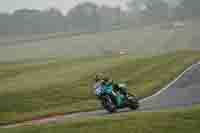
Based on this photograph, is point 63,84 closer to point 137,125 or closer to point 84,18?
point 137,125

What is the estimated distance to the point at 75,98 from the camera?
1125 inches

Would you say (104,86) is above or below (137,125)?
above

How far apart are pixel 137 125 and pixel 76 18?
4065 inches

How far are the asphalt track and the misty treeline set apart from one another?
6890cm

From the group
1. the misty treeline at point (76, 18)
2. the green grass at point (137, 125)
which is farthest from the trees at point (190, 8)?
the green grass at point (137, 125)

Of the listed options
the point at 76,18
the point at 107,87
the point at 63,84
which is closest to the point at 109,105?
the point at 107,87

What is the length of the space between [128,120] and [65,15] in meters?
108

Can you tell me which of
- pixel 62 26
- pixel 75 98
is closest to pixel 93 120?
pixel 75 98

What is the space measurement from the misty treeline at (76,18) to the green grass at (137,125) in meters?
80.0

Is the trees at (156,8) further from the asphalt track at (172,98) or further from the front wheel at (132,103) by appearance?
the front wheel at (132,103)

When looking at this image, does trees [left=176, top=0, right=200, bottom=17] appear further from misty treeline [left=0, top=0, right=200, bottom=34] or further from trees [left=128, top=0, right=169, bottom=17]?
trees [left=128, top=0, right=169, bottom=17]

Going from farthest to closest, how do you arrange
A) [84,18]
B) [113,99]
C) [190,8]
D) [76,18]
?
[76,18]
[84,18]
[190,8]
[113,99]

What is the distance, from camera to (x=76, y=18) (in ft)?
390

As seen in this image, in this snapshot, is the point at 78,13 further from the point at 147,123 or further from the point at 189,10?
the point at 147,123
